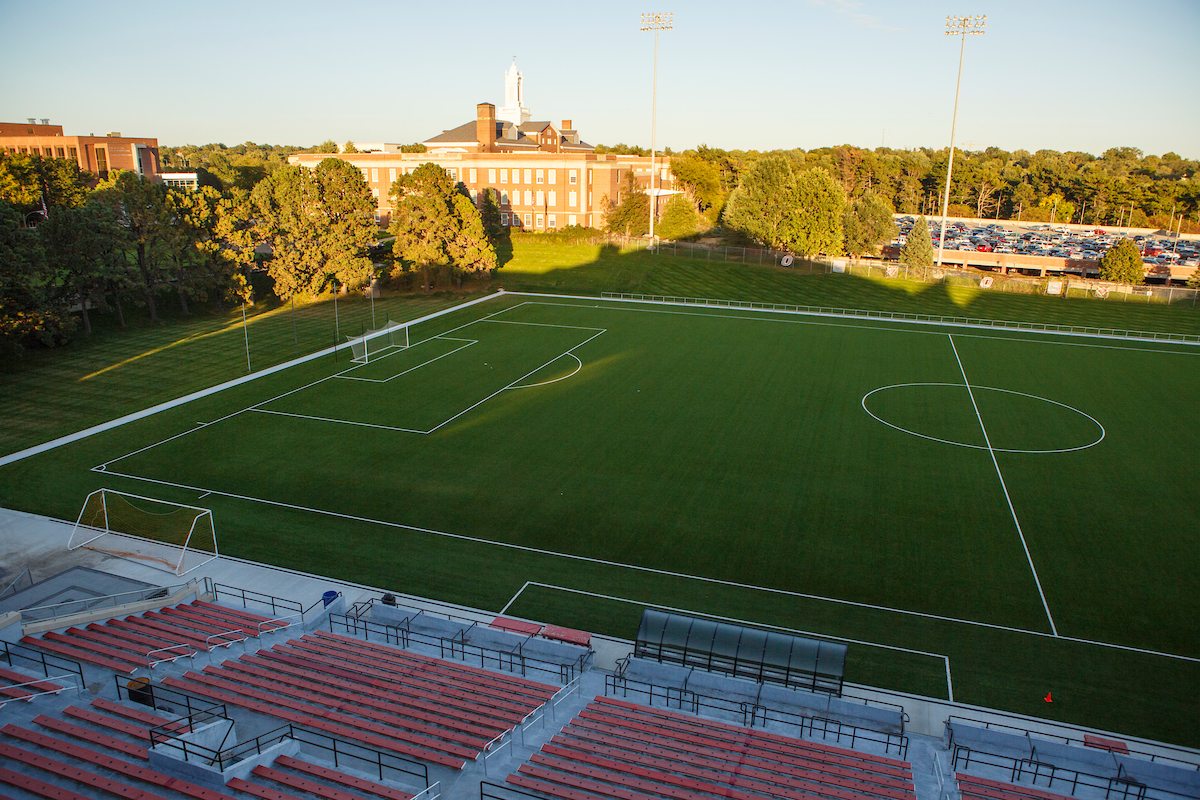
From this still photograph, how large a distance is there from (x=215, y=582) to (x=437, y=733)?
35.7 ft

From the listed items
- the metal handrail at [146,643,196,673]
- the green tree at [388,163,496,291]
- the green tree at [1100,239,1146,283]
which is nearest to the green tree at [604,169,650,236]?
the green tree at [388,163,496,291]

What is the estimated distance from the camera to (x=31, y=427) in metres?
33.0

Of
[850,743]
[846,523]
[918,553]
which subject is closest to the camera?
[850,743]

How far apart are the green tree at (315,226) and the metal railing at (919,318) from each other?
22059 millimetres

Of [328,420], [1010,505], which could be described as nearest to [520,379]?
[328,420]

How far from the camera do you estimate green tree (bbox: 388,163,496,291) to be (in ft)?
209

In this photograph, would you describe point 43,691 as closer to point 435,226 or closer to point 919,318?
point 435,226

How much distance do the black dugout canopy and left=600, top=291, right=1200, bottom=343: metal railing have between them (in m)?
48.2

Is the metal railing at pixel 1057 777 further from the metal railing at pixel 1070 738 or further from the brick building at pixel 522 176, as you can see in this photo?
the brick building at pixel 522 176

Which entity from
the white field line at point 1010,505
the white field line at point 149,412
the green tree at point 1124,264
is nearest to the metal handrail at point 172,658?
the white field line at point 149,412

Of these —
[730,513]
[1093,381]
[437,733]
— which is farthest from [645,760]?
[1093,381]

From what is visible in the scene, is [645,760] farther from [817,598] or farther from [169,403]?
[169,403]

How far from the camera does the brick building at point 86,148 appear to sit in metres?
104

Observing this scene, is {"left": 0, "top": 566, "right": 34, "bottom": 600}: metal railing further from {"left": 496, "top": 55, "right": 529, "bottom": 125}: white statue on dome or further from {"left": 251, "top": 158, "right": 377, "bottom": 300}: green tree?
{"left": 496, "top": 55, "right": 529, "bottom": 125}: white statue on dome
